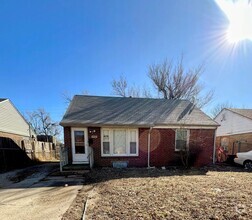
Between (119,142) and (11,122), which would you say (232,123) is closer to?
(119,142)

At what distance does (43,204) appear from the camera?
15.3 ft

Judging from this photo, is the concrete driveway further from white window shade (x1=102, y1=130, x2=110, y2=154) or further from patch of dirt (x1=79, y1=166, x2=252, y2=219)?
white window shade (x1=102, y1=130, x2=110, y2=154)

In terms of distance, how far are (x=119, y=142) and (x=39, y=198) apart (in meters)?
5.53

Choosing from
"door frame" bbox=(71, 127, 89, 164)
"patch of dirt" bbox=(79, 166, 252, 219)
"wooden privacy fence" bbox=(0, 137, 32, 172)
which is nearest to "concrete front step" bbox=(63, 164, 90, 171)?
"door frame" bbox=(71, 127, 89, 164)

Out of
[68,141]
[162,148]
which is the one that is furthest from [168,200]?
[68,141]

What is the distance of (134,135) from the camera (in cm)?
1030

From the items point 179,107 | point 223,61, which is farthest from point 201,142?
point 223,61

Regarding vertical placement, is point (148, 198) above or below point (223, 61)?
below

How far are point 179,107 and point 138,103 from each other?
9.83 ft

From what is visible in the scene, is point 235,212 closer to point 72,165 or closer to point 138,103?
point 72,165

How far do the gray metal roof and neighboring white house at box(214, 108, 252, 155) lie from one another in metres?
7.54

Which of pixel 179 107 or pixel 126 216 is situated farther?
pixel 179 107

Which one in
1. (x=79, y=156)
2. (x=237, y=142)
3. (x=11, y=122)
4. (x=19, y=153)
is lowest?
(x=79, y=156)

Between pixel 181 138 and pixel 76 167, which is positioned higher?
pixel 181 138
